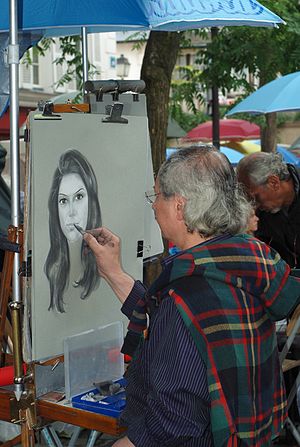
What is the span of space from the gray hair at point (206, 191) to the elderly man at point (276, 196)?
209 cm

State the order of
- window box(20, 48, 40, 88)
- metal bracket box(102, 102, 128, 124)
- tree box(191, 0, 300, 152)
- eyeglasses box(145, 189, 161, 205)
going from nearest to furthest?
metal bracket box(102, 102, 128, 124) → eyeglasses box(145, 189, 161, 205) → tree box(191, 0, 300, 152) → window box(20, 48, 40, 88)

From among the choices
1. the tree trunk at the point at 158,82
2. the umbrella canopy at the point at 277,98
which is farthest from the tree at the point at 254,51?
the tree trunk at the point at 158,82

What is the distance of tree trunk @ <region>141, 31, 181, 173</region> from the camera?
583cm

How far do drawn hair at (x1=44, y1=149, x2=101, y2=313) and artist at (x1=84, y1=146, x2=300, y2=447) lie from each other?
20.2 inches

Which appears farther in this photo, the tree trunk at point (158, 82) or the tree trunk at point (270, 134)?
the tree trunk at point (270, 134)

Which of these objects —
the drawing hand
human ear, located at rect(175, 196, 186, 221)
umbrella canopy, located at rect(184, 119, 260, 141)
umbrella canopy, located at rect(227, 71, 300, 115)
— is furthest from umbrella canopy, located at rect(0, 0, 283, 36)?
umbrella canopy, located at rect(184, 119, 260, 141)

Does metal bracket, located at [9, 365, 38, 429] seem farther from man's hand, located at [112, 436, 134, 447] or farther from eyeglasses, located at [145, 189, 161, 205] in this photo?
eyeglasses, located at [145, 189, 161, 205]

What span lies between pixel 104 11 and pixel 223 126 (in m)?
14.1

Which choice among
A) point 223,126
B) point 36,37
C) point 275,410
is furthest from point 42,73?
point 275,410

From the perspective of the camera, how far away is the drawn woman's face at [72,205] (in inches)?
108

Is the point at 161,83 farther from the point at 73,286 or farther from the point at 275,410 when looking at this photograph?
the point at 275,410

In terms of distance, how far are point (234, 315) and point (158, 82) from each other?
13.2 ft

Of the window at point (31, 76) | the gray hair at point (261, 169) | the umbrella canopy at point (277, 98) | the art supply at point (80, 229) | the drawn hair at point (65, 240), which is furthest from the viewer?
the window at point (31, 76)

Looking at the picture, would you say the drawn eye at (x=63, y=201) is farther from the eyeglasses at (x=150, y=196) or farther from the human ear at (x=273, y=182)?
the human ear at (x=273, y=182)
